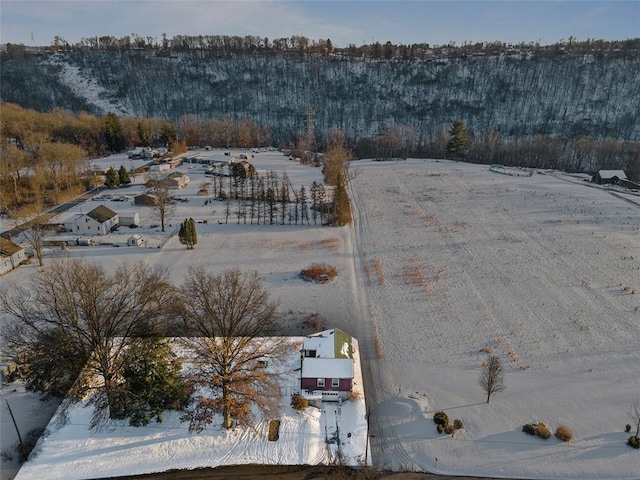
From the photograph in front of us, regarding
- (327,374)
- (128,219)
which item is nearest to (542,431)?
(327,374)

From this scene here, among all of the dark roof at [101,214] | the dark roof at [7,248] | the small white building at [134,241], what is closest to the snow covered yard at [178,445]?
the dark roof at [7,248]

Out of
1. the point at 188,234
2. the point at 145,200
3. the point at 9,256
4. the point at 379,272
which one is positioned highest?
the point at 145,200

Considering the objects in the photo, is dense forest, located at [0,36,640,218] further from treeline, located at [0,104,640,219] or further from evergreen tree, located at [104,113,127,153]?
evergreen tree, located at [104,113,127,153]

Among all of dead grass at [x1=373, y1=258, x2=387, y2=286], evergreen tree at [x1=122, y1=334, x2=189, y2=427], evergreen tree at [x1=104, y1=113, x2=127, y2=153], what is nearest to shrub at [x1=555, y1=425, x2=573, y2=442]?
dead grass at [x1=373, y1=258, x2=387, y2=286]

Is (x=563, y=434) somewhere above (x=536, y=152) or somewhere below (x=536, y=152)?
below

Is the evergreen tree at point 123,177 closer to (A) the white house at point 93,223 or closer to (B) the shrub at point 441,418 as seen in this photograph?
(A) the white house at point 93,223

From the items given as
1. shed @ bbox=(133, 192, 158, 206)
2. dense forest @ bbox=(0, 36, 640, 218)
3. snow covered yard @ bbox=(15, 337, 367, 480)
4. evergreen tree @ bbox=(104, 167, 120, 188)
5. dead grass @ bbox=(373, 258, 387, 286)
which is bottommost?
snow covered yard @ bbox=(15, 337, 367, 480)

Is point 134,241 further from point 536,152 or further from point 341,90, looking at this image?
point 341,90
